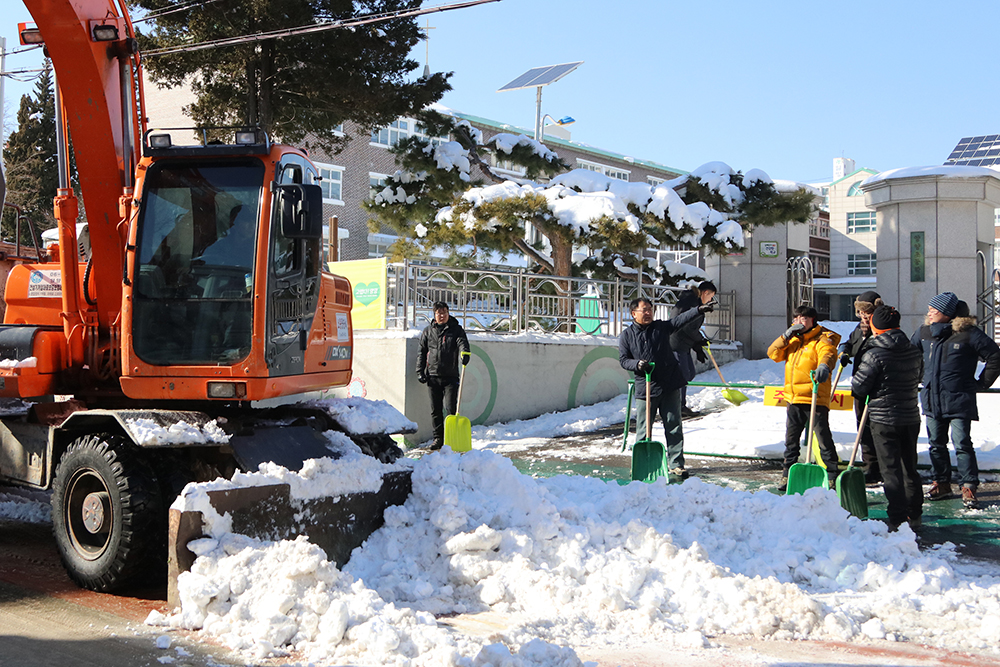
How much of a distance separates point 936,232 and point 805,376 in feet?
29.3

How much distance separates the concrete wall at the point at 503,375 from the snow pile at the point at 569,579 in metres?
6.38

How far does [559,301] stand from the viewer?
15.1m

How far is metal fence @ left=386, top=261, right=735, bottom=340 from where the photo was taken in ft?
42.7

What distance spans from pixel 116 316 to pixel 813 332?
6266 millimetres

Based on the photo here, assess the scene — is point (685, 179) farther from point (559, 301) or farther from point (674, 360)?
point (674, 360)

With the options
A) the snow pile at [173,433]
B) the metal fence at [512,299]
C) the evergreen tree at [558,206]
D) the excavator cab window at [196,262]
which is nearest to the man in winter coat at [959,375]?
the excavator cab window at [196,262]

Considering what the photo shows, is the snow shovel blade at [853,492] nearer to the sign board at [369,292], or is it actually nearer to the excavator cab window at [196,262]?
the excavator cab window at [196,262]

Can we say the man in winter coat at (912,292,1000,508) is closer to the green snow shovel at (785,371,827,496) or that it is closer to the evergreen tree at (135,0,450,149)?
the green snow shovel at (785,371,827,496)

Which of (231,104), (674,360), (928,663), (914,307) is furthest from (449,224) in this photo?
(928,663)

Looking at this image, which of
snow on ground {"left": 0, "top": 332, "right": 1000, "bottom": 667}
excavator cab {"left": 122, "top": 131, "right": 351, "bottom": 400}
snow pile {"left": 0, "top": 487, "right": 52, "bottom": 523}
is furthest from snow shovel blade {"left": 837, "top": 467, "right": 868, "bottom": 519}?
snow pile {"left": 0, "top": 487, "right": 52, "bottom": 523}

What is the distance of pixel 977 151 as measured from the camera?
31453 millimetres

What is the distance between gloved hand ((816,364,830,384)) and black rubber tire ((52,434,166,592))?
5683 millimetres

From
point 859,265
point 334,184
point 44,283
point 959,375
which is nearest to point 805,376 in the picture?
point 959,375

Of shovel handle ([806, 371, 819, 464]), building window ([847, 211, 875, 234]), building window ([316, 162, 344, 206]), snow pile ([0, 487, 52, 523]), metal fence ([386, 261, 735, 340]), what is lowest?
snow pile ([0, 487, 52, 523])
